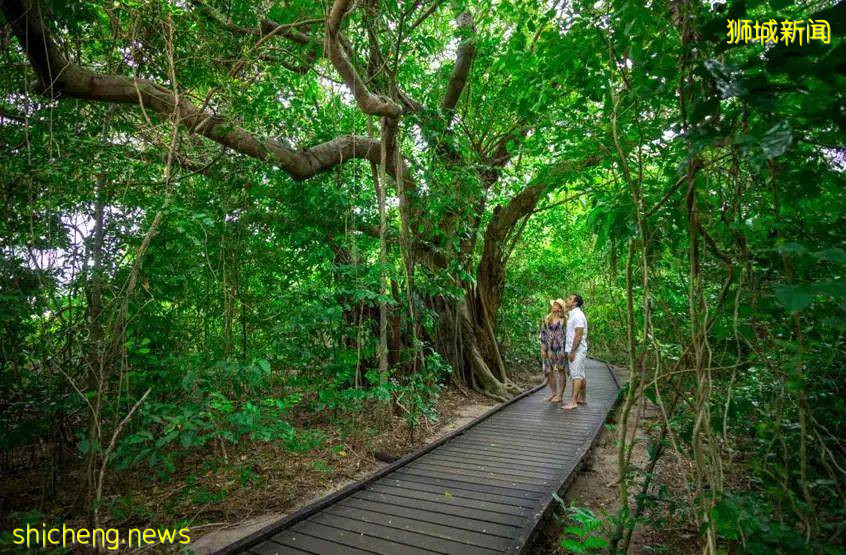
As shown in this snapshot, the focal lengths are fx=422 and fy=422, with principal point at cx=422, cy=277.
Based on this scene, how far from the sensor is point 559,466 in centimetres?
428

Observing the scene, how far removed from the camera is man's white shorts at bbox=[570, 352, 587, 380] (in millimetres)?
6512

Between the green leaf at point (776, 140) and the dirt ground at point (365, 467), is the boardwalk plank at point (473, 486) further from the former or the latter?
the green leaf at point (776, 140)

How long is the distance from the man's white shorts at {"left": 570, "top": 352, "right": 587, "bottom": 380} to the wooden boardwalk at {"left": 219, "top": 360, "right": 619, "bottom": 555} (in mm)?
1206

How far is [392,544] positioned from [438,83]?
22.2 feet

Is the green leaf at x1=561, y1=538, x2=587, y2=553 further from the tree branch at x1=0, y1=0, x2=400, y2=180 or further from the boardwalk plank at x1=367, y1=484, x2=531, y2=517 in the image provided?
the tree branch at x1=0, y1=0, x2=400, y2=180

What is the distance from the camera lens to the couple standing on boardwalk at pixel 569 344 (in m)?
6.32

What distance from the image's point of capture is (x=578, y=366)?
6641 millimetres

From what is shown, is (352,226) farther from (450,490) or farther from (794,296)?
(794,296)

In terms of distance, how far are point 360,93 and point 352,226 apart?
4.92 feet

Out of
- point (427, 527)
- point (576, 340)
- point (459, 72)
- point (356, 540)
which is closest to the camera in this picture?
point (356, 540)

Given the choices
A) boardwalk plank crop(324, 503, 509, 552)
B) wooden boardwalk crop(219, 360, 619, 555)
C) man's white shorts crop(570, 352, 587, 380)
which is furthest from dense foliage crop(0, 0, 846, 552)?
man's white shorts crop(570, 352, 587, 380)

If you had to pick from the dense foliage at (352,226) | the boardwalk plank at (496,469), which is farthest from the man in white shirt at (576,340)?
the boardwalk plank at (496,469)

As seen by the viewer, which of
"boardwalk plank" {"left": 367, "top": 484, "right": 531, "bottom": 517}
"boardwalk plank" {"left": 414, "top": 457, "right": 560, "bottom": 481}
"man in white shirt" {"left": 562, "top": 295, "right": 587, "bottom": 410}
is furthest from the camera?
"man in white shirt" {"left": 562, "top": 295, "right": 587, "bottom": 410}

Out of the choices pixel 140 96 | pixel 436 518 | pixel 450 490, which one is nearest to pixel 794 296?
pixel 436 518
